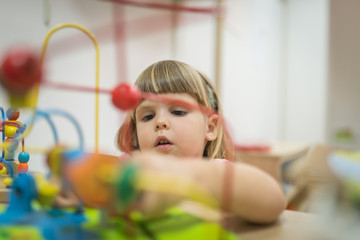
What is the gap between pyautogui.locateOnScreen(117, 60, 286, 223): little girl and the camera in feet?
0.90

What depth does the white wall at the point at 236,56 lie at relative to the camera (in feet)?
3.31

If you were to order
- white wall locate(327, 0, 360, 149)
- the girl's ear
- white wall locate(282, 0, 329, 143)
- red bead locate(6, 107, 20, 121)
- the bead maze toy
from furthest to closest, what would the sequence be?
white wall locate(282, 0, 329, 143)
white wall locate(327, 0, 360, 149)
the girl's ear
red bead locate(6, 107, 20, 121)
the bead maze toy

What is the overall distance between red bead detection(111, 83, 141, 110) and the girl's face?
0.24 metres

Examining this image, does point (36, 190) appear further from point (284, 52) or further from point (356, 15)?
point (284, 52)

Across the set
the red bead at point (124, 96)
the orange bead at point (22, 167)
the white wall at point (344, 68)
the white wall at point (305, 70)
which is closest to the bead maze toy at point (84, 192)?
the red bead at point (124, 96)

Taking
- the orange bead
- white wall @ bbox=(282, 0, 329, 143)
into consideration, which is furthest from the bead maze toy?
white wall @ bbox=(282, 0, 329, 143)

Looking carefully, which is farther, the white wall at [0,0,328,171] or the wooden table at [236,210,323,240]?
the white wall at [0,0,328,171]

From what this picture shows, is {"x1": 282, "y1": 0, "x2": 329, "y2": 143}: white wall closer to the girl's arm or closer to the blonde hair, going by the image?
the blonde hair

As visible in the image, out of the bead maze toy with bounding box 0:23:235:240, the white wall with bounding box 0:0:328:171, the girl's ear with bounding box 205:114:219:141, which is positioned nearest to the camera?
the bead maze toy with bounding box 0:23:235:240

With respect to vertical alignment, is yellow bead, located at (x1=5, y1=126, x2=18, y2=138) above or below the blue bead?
above

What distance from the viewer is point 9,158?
1.94 feet

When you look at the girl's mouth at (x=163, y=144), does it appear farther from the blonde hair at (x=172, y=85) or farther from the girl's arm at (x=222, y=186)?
the girl's arm at (x=222, y=186)

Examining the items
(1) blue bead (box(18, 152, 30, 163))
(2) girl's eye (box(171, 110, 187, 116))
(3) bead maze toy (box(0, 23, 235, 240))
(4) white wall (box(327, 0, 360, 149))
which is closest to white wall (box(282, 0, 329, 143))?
(4) white wall (box(327, 0, 360, 149))

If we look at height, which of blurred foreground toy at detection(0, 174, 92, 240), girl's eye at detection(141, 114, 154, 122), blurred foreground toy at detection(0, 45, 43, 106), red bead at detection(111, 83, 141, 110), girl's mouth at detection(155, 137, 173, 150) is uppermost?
blurred foreground toy at detection(0, 45, 43, 106)
